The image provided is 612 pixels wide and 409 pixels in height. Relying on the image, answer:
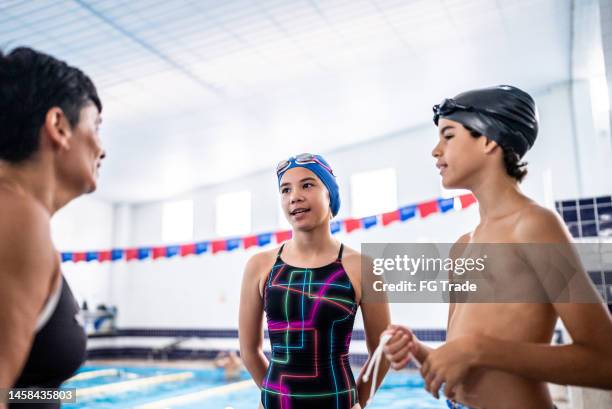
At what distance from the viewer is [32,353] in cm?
119

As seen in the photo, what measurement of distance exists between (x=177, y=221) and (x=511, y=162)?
15.1 metres

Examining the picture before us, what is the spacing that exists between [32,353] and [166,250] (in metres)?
11.9

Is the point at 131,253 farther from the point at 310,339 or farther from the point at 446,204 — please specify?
the point at 310,339

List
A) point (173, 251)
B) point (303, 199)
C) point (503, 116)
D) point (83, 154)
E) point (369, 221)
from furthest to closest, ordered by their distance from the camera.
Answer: point (173, 251) < point (369, 221) < point (303, 199) < point (503, 116) < point (83, 154)

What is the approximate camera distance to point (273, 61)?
7.79 m

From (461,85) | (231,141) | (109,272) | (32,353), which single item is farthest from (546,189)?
(109,272)

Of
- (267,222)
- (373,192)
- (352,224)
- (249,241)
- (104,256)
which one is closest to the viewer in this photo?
(352,224)

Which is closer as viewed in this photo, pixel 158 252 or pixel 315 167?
pixel 315 167

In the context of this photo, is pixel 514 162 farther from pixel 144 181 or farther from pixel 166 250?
pixel 144 181

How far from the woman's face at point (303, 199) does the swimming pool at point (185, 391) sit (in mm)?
5934

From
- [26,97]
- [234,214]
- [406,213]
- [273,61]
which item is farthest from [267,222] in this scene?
[26,97]

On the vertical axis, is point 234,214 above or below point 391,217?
above

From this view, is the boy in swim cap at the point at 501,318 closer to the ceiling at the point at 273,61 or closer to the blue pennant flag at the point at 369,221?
the ceiling at the point at 273,61

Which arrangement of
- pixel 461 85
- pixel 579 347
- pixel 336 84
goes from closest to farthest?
pixel 579 347, pixel 336 84, pixel 461 85
